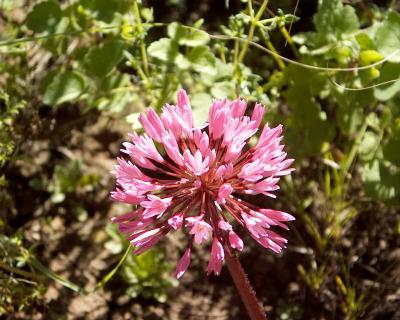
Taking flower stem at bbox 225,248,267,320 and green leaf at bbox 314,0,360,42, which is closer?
flower stem at bbox 225,248,267,320

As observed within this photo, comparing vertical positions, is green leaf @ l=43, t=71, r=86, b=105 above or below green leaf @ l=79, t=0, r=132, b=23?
below

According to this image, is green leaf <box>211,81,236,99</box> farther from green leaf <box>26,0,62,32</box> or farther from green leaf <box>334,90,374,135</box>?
green leaf <box>26,0,62,32</box>

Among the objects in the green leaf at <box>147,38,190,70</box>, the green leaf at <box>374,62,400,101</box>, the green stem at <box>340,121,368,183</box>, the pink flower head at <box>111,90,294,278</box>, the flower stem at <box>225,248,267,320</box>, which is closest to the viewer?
the pink flower head at <box>111,90,294,278</box>

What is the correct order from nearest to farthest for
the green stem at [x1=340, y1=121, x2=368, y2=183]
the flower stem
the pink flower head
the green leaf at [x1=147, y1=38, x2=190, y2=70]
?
the pink flower head
the flower stem
the green leaf at [x1=147, y1=38, x2=190, y2=70]
the green stem at [x1=340, y1=121, x2=368, y2=183]

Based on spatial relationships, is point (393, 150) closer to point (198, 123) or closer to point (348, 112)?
point (348, 112)

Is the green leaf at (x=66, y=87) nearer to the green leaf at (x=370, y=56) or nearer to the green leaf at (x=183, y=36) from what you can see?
the green leaf at (x=183, y=36)

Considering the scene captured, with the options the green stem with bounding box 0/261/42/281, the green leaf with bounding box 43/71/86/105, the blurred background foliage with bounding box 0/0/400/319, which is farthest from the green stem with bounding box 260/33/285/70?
the green stem with bounding box 0/261/42/281

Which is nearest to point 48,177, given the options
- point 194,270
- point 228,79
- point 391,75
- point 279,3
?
point 194,270

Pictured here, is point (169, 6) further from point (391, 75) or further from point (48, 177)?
point (391, 75)
